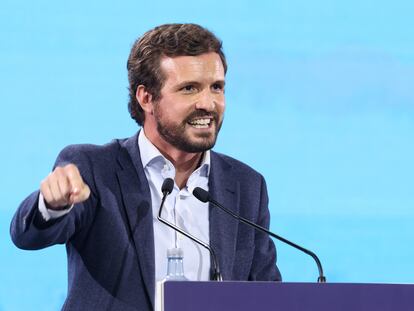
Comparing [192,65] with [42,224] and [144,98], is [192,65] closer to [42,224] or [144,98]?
[144,98]

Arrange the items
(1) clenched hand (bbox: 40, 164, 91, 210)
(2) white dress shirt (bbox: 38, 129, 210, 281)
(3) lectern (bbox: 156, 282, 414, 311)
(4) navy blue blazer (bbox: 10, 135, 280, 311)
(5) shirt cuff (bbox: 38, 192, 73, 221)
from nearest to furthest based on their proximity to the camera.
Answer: (3) lectern (bbox: 156, 282, 414, 311) < (1) clenched hand (bbox: 40, 164, 91, 210) < (5) shirt cuff (bbox: 38, 192, 73, 221) < (4) navy blue blazer (bbox: 10, 135, 280, 311) < (2) white dress shirt (bbox: 38, 129, 210, 281)

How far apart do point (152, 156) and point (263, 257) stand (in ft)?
1.61

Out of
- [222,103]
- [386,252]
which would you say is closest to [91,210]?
[222,103]

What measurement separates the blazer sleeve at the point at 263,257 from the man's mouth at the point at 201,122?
36cm

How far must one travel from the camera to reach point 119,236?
2.66 m

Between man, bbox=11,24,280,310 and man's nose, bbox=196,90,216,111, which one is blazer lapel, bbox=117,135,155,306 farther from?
man's nose, bbox=196,90,216,111

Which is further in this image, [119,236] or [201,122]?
[201,122]

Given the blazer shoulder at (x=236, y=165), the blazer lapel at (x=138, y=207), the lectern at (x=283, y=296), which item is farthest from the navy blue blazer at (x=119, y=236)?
the lectern at (x=283, y=296)

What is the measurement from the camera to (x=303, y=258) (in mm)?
3465

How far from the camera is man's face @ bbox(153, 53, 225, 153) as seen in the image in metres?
2.82

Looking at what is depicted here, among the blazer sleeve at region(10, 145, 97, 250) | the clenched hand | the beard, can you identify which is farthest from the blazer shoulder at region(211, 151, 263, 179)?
the clenched hand

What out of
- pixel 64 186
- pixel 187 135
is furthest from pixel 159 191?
pixel 64 186

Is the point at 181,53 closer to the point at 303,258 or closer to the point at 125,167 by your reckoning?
the point at 125,167

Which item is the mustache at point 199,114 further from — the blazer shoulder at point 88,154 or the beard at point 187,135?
the blazer shoulder at point 88,154
